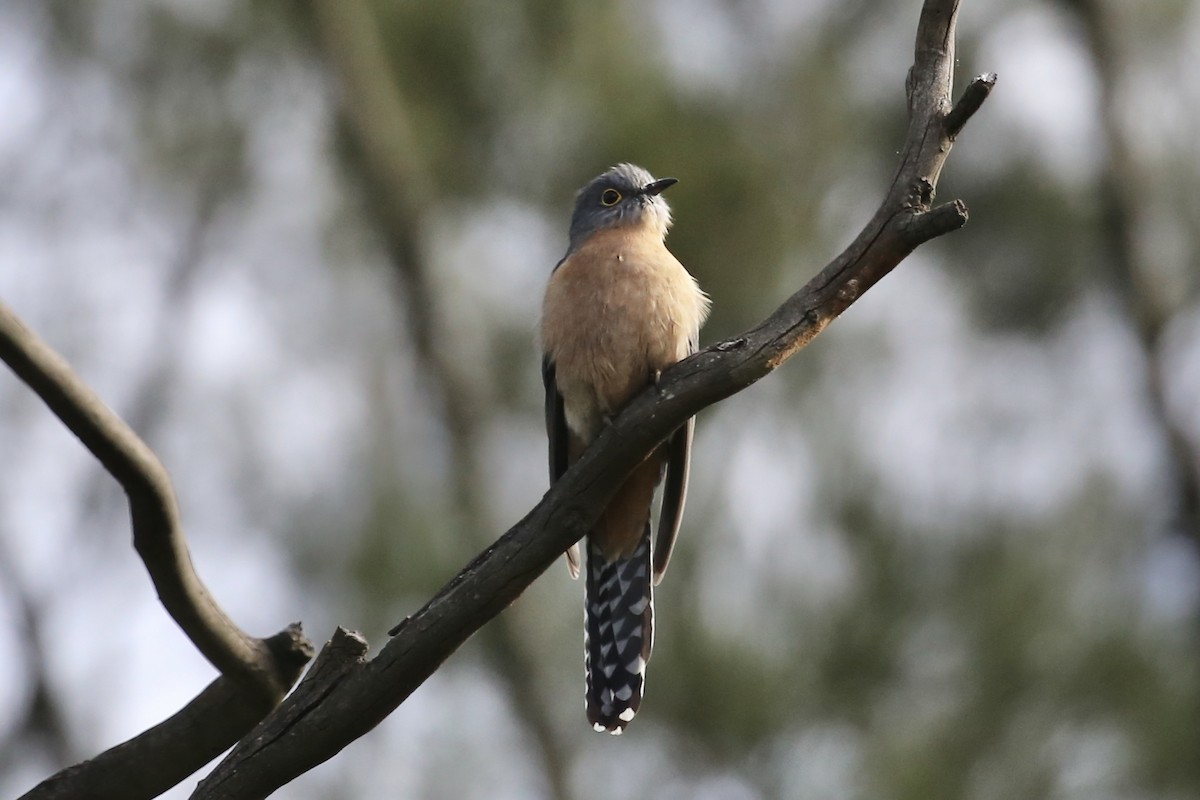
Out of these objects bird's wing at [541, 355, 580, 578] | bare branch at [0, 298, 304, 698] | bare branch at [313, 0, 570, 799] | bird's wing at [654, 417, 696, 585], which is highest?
bare branch at [313, 0, 570, 799]

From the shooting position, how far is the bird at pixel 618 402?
4.64 meters

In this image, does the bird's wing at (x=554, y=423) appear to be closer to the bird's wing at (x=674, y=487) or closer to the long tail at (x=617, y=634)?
the long tail at (x=617, y=634)

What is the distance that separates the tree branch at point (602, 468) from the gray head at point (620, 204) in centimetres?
217

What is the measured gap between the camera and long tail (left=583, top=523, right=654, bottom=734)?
4.54 meters

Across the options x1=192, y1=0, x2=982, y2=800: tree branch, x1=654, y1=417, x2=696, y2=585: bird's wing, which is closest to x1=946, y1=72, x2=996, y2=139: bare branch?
x1=192, y1=0, x2=982, y2=800: tree branch

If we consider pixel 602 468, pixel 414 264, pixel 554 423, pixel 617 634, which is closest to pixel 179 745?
Result: pixel 602 468

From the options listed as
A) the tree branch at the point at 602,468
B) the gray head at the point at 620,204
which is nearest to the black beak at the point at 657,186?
the gray head at the point at 620,204

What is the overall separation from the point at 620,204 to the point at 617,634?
2.00 meters

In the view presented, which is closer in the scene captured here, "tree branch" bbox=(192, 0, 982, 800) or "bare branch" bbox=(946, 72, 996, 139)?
"tree branch" bbox=(192, 0, 982, 800)

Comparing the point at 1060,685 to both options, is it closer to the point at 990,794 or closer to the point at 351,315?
the point at 990,794

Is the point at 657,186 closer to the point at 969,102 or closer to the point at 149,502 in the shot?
the point at 969,102

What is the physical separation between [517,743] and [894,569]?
288 cm

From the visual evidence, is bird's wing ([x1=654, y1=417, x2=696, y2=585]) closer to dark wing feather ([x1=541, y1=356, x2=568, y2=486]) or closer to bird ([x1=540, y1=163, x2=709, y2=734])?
bird ([x1=540, y1=163, x2=709, y2=734])

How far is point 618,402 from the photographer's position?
4.70 metres
